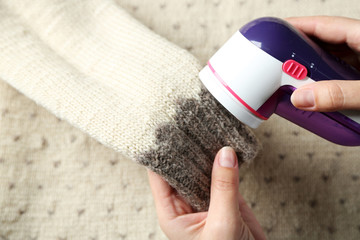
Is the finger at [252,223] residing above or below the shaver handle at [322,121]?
below

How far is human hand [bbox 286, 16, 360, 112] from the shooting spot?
442 mm

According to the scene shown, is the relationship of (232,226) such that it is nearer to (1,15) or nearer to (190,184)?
(190,184)

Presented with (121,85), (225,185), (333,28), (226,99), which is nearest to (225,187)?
(225,185)

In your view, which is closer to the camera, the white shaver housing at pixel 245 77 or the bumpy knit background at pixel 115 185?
the white shaver housing at pixel 245 77

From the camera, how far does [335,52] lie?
26.3 inches

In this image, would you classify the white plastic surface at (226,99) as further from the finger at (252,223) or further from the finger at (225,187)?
the finger at (252,223)

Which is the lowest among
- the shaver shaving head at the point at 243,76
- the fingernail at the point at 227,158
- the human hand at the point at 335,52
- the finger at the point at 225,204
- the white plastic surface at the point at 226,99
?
the finger at the point at 225,204

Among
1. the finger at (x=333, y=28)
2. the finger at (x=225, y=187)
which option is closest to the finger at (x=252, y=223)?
the finger at (x=225, y=187)

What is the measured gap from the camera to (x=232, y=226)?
0.48 metres

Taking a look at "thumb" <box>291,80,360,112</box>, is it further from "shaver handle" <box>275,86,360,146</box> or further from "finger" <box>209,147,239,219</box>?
"finger" <box>209,147,239,219</box>

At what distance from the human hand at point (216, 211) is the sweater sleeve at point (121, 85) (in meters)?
0.04

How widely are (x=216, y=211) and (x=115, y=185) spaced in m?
0.28

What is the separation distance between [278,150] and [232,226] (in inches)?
10.9

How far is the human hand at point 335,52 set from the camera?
442 mm
